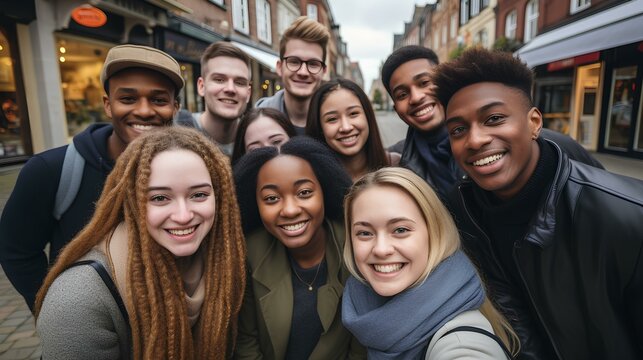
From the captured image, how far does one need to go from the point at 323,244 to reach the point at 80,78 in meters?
9.05

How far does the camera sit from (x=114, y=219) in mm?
1611

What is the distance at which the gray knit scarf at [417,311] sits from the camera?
1.50 m

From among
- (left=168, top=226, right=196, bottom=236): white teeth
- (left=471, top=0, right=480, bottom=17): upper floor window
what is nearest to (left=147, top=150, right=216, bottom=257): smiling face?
(left=168, top=226, right=196, bottom=236): white teeth

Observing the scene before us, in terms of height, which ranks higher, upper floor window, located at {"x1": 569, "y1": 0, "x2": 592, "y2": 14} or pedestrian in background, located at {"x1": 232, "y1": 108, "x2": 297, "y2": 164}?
upper floor window, located at {"x1": 569, "y1": 0, "x2": 592, "y2": 14}

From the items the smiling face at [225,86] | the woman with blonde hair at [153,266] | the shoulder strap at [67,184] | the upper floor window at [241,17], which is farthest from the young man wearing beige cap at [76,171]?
the upper floor window at [241,17]

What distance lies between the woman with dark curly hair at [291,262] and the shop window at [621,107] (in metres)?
11.6

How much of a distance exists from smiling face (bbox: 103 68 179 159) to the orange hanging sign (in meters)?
6.75

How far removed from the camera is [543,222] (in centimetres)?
163

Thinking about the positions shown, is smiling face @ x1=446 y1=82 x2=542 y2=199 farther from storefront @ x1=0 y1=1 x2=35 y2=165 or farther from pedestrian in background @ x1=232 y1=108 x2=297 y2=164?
storefront @ x1=0 y1=1 x2=35 y2=165

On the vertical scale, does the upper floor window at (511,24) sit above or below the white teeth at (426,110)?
above

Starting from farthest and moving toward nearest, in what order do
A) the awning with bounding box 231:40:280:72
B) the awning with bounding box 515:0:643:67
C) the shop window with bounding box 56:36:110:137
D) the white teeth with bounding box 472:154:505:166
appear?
1. the awning with bounding box 231:40:280:72
2. the shop window with bounding box 56:36:110:137
3. the awning with bounding box 515:0:643:67
4. the white teeth with bounding box 472:154:505:166

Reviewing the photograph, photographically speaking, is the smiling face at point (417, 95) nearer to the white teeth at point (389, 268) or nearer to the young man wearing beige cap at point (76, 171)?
the white teeth at point (389, 268)

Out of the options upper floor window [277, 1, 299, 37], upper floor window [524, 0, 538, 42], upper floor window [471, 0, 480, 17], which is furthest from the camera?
upper floor window [471, 0, 480, 17]

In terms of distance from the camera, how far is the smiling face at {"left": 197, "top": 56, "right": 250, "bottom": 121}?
3.21 meters
